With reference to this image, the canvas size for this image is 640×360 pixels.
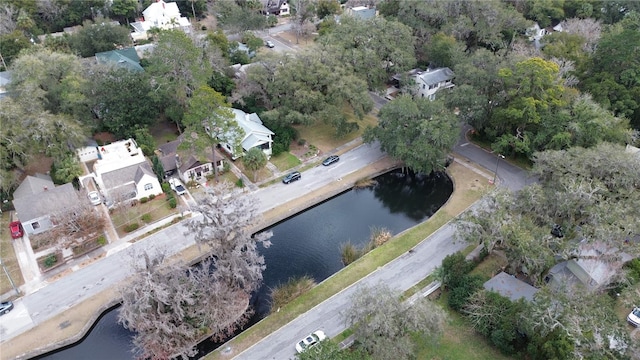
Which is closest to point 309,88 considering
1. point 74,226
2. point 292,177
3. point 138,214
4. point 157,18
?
point 292,177

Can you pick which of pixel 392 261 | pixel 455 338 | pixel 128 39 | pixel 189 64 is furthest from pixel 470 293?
pixel 128 39

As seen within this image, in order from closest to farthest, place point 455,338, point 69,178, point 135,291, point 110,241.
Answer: point 135,291 < point 455,338 < point 110,241 < point 69,178

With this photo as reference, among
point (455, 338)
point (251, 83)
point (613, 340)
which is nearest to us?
point (613, 340)

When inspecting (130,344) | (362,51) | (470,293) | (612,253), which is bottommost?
(130,344)

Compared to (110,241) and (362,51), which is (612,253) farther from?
(110,241)

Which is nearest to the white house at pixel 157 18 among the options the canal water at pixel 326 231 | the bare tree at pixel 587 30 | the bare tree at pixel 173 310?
the canal water at pixel 326 231

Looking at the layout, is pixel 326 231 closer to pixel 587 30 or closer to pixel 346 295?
pixel 346 295
